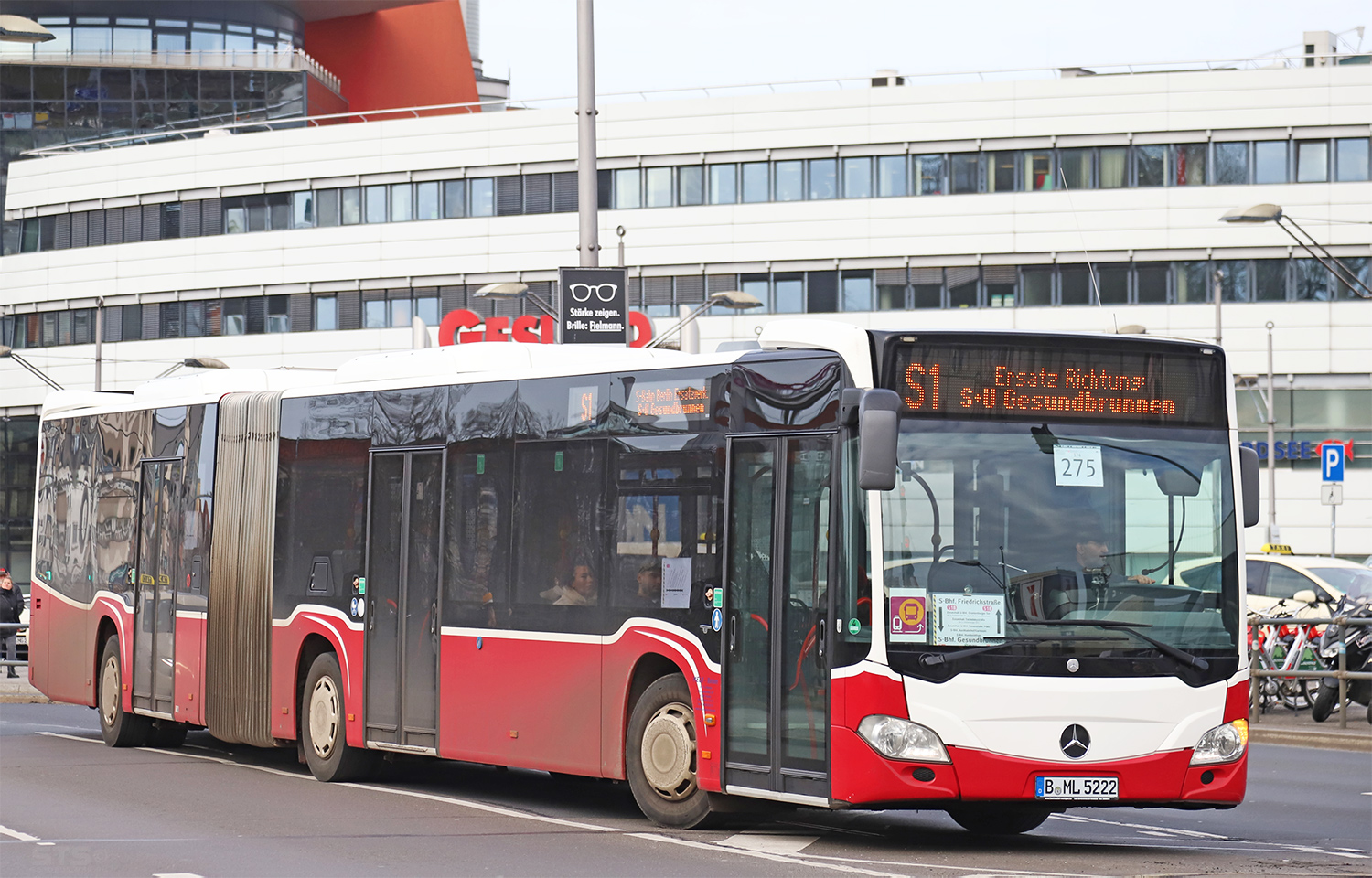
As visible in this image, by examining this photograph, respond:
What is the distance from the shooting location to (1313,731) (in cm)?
2095

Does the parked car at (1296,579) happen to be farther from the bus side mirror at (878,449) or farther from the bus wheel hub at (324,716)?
the bus side mirror at (878,449)

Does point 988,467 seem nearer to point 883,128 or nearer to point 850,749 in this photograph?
point 850,749

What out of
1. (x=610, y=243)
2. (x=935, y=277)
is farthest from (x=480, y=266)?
(x=935, y=277)

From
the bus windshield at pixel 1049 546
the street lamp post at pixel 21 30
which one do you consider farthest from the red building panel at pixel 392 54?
the bus windshield at pixel 1049 546

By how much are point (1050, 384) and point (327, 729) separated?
6.86 metres

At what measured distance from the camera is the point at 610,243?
59.0 m

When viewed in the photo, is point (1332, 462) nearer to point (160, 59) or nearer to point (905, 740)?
point (905, 740)

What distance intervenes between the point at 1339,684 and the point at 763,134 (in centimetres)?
3772

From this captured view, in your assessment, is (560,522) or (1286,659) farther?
(1286,659)

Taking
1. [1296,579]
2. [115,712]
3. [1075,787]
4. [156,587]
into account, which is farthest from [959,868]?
[1296,579]

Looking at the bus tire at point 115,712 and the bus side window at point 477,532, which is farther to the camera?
the bus tire at point 115,712

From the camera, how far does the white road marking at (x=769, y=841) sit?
1088 centimetres

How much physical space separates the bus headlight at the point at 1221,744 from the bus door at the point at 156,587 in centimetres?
987

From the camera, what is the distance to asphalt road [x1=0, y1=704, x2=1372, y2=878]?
33.3ft
